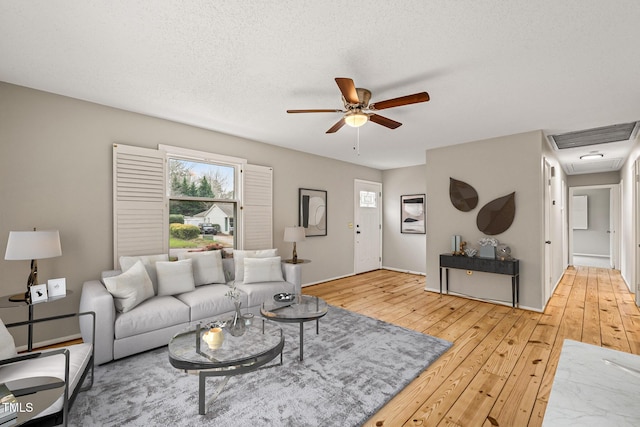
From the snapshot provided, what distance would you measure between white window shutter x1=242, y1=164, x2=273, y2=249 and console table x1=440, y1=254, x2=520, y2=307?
3.06 meters

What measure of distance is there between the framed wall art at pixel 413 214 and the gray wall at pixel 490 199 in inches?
57.7

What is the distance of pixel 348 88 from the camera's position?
2.29 meters

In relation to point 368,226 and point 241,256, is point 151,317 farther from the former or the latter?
point 368,226

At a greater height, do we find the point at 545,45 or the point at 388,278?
the point at 545,45

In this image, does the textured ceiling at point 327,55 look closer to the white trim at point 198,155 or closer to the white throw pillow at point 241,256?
the white trim at point 198,155

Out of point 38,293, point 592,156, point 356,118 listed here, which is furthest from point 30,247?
point 592,156

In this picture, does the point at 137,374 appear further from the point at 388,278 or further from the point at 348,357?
the point at 388,278

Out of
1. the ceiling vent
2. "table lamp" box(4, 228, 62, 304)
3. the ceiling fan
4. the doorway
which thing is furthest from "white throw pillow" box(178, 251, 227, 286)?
the doorway

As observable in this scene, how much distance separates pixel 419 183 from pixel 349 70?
4.71 meters

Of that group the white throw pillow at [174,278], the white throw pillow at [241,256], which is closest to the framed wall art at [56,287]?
the white throw pillow at [174,278]

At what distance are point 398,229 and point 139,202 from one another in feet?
18.1

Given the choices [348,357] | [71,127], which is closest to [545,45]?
[348,357]

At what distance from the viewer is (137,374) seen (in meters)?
2.44

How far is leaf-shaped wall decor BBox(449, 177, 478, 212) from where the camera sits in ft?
15.5
